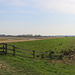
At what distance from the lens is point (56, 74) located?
10.3 metres

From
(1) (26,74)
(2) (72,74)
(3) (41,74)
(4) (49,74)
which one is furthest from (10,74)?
(2) (72,74)

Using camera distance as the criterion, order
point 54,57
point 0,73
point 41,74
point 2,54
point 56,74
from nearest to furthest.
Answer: point 0,73 → point 41,74 → point 56,74 → point 2,54 → point 54,57

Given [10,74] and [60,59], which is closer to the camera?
[10,74]

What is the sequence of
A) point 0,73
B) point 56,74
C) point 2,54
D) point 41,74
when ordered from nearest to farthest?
point 0,73
point 41,74
point 56,74
point 2,54

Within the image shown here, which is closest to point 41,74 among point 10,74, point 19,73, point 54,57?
point 19,73

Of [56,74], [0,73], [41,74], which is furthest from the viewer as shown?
[56,74]

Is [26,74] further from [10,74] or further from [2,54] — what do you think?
[2,54]

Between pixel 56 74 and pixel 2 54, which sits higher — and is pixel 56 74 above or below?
below

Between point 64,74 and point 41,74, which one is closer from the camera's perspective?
point 41,74

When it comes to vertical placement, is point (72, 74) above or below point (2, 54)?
below

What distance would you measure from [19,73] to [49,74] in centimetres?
301

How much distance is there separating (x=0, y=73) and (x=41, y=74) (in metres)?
3.84

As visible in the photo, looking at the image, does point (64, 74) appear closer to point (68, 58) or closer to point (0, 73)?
point (0, 73)

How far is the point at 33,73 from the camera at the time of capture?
9.72m
